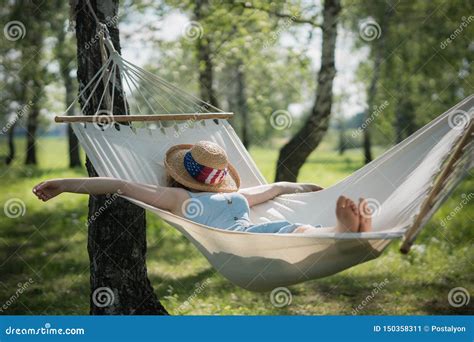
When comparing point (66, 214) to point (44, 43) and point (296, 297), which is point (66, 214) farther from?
point (44, 43)

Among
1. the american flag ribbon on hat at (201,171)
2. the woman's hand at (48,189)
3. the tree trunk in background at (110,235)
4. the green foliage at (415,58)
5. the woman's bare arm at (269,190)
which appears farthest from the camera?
the green foliage at (415,58)

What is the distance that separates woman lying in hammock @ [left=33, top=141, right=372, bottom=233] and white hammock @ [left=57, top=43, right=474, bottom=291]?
7 centimetres

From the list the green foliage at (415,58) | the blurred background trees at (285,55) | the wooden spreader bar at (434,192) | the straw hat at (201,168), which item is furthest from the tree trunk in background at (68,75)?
the wooden spreader bar at (434,192)

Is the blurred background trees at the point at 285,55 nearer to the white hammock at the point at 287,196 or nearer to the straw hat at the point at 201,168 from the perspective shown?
the white hammock at the point at 287,196

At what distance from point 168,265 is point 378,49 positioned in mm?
7030

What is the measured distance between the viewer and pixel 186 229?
2221 millimetres

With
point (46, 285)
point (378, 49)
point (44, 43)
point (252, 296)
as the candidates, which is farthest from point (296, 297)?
point (378, 49)

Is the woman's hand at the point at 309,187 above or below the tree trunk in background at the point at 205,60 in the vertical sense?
below

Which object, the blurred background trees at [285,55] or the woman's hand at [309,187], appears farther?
Result: the blurred background trees at [285,55]

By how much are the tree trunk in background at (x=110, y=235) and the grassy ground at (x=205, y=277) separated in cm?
51

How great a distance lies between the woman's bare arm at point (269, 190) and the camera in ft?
8.84

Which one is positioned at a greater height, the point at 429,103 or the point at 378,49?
the point at 378,49

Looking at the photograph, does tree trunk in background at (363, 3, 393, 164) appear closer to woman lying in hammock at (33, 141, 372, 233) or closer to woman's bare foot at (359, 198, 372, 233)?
woman lying in hammock at (33, 141, 372, 233)

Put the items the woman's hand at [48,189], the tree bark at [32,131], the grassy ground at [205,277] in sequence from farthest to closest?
the tree bark at [32,131] → the grassy ground at [205,277] → the woman's hand at [48,189]
